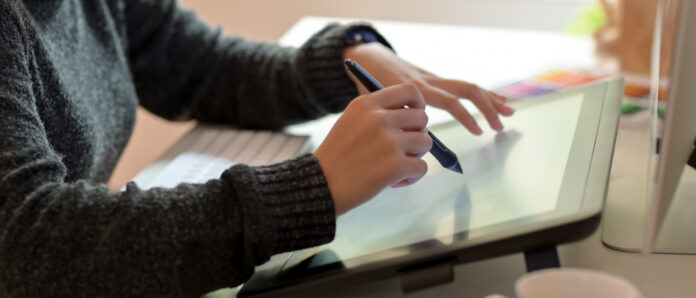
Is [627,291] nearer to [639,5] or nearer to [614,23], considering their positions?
[639,5]

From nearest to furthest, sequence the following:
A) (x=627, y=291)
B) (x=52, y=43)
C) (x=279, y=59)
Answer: (x=627, y=291) < (x=52, y=43) < (x=279, y=59)

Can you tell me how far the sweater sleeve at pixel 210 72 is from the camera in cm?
97

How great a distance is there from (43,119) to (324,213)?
30 cm

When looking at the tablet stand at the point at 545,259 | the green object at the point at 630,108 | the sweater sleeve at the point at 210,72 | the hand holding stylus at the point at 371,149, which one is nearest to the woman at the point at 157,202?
the hand holding stylus at the point at 371,149

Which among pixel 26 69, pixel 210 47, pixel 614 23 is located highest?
pixel 26 69

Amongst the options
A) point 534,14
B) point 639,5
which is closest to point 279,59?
point 639,5

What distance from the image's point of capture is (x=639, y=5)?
1.16m

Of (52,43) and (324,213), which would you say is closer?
(324,213)

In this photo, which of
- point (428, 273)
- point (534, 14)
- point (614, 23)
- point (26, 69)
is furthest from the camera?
point (534, 14)

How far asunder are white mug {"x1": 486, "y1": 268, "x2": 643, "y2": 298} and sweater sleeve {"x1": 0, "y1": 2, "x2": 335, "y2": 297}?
167mm

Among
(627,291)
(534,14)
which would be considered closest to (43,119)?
(627,291)

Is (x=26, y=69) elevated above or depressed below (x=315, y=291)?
above

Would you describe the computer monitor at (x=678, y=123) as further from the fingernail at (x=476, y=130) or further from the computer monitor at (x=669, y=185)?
the fingernail at (x=476, y=130)

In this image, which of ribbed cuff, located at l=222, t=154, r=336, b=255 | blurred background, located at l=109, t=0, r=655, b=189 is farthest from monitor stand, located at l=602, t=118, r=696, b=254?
blurred background, located at l=109, t=0, r=655, b=189
